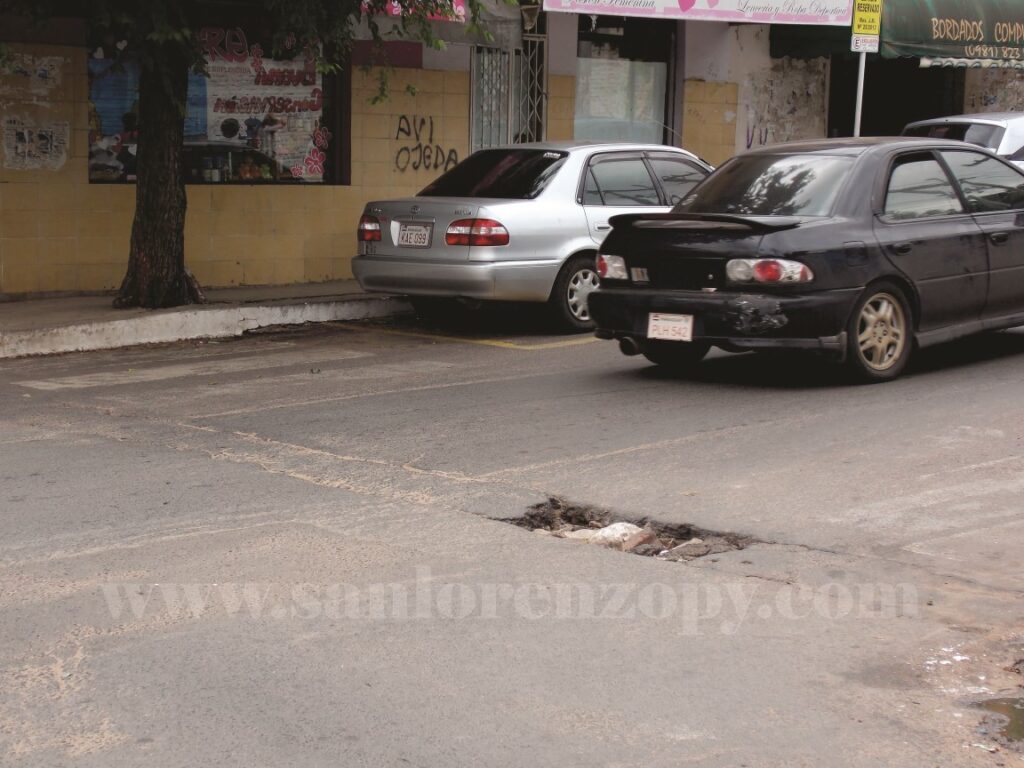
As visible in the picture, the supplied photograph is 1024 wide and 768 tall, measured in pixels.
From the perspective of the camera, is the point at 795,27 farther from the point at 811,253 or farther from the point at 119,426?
the point at 119,426

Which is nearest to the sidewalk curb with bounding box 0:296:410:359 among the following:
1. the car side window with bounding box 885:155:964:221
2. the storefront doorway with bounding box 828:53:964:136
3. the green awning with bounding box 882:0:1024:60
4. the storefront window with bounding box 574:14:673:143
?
the storefront window with bounding box 574:14:673:143

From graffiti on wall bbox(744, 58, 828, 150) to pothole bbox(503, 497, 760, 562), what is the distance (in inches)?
595

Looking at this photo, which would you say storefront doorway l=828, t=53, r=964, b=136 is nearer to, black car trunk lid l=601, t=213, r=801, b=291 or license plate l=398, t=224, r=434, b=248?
license plate l=398, t=224, r=434, b=248

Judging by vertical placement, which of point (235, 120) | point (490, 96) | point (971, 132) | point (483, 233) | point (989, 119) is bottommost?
point (483, 233)

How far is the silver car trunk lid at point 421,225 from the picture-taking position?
39.7 feet

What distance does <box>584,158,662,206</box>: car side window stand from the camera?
42.3 feet

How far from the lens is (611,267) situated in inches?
396

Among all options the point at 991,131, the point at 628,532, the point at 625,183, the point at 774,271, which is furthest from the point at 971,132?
the point at 628,532

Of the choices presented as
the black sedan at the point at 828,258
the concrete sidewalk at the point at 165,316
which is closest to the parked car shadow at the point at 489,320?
the concrete sidewalk at the point at 165,316

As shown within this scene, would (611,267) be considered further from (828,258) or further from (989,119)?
(989,119)

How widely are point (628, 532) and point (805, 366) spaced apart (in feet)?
15.3

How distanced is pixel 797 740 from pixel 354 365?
738 cm

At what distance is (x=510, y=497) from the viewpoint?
6.85 metres

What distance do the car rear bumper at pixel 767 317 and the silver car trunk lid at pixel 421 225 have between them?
9.62 ft
